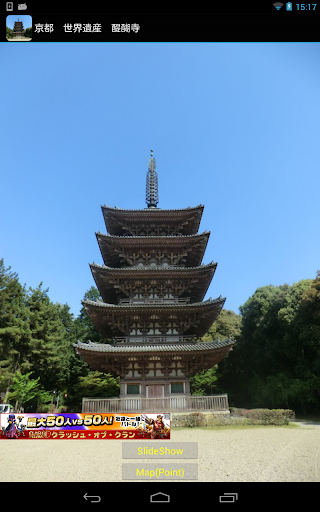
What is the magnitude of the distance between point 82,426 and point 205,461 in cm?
279

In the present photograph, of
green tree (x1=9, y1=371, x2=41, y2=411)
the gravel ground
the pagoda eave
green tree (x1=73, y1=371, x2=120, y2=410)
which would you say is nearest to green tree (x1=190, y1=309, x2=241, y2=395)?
green tree (x1=73, y1=371, x2=120, y2=410)

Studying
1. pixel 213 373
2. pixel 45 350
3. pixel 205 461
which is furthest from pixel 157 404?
pixel 45 350

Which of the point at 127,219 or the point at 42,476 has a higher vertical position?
the point at 127,219

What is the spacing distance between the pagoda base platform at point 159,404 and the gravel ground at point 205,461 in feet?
14.8

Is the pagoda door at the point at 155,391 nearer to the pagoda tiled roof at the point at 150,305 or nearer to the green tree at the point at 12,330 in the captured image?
the pagoda tiled roof at the point at 150,305

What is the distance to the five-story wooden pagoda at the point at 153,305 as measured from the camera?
15359mm

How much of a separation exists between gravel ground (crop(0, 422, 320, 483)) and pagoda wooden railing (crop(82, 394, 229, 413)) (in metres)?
4.52
